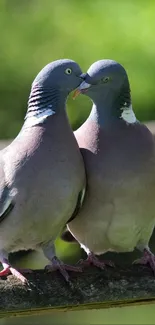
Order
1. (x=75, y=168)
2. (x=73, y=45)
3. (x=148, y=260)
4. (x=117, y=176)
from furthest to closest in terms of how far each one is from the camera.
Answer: (x=73, y=45) → (x=148, y=260) → (x=117, y=176) → (x=75, y=168)

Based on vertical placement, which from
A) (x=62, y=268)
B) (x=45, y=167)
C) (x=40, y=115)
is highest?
(x=40, y=115)

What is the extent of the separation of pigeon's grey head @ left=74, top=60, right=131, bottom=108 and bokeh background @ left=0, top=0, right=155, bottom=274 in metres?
1.63

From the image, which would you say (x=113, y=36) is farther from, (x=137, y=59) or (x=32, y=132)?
(x=32, y=132)

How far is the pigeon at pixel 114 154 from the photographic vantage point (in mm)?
2686

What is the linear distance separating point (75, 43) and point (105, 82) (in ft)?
6.54

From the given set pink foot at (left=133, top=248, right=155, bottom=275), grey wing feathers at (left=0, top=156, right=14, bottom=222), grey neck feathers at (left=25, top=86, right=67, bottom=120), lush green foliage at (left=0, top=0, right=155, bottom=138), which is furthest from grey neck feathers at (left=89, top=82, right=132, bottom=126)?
lush green foliage at (left=0, top=0, right=155, bottom=138)

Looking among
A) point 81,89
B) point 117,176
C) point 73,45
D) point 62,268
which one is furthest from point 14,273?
point 73,45

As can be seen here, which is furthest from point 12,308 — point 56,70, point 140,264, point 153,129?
point 153,129

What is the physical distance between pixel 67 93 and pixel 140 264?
0.51m

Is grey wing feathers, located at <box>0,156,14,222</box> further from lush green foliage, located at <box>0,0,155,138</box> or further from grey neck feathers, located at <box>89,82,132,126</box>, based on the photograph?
lush green foliage, located at <box>0,0,155,138</box>

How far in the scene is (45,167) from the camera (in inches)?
103

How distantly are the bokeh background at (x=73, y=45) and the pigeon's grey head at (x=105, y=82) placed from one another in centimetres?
163

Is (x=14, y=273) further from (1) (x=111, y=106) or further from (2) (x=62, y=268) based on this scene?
(1) (x=111, y=106)

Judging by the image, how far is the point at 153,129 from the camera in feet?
10.5
